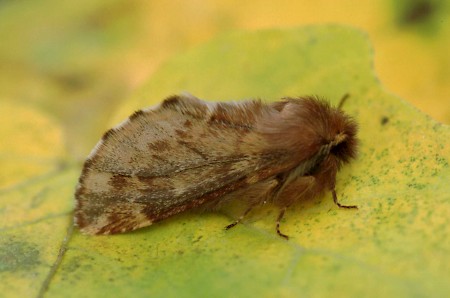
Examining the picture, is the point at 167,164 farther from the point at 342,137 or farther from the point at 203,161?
the point at 342,137

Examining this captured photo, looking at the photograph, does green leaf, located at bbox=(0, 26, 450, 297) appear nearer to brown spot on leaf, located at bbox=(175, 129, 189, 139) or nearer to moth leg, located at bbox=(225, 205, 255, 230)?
moth leg, located at bbox=(225, 205, 255, 230)

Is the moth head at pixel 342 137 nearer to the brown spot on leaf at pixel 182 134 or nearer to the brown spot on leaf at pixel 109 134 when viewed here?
the brown spot on leaf at pixel 182 134

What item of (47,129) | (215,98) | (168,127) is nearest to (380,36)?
(215,98)

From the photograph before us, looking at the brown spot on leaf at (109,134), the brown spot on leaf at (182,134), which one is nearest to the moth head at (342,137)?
the brown spot on leaf at (182,134)


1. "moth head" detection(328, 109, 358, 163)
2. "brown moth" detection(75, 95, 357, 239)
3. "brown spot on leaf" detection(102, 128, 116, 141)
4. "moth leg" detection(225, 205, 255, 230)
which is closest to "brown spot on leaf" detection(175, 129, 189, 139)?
"brown moth" detection(75, 95, 357, 239)

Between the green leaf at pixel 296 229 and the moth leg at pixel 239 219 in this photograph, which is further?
the moth leg at pixel 239 219

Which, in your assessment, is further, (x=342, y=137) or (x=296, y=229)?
(x=342, y=137)

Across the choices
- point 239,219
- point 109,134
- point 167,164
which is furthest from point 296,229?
point 109,134
